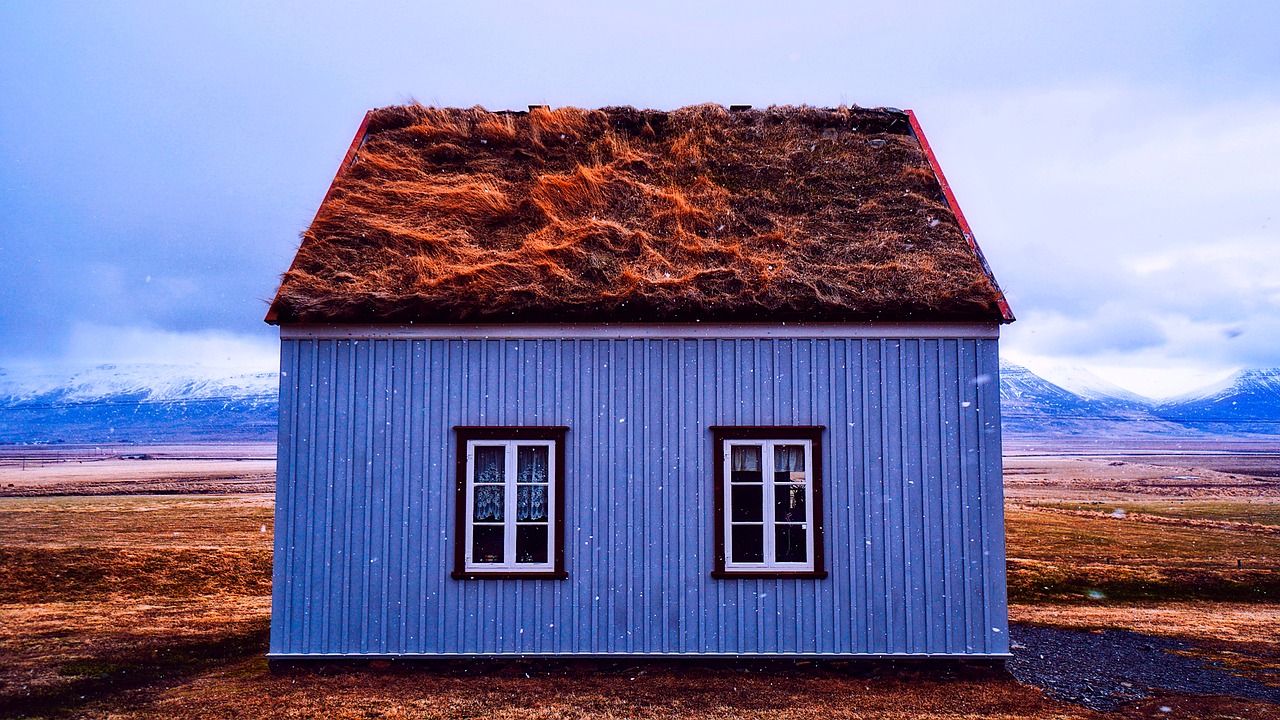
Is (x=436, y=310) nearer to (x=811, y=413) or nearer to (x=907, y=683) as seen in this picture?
(x=811, y=413)

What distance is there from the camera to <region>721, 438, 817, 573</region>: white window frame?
8711mm

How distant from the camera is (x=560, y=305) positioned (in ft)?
29.2

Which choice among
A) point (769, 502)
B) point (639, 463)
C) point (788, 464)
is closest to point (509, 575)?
point (639, 463)

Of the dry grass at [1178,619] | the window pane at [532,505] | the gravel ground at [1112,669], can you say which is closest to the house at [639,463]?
the window pane at [532,505]

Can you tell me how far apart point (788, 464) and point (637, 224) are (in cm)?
379

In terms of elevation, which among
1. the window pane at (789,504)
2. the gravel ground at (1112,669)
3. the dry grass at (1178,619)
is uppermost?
the window pane at (789,504)

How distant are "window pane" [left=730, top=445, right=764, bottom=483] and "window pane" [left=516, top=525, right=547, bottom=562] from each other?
2.35 m

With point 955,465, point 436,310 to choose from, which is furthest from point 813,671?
point 436,310

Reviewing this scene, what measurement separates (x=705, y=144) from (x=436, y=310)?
553 cm

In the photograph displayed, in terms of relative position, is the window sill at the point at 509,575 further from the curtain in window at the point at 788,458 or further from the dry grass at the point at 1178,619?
the dry grass at the point at 1178,619

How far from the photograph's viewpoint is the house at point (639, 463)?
8727 mm

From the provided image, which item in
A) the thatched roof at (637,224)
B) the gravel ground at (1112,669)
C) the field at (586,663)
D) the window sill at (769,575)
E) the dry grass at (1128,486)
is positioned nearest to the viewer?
the field at (586,663)

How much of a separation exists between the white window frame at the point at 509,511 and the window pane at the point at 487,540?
67 mm

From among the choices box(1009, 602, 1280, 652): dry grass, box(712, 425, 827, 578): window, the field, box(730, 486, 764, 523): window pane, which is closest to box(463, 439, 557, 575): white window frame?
the field
